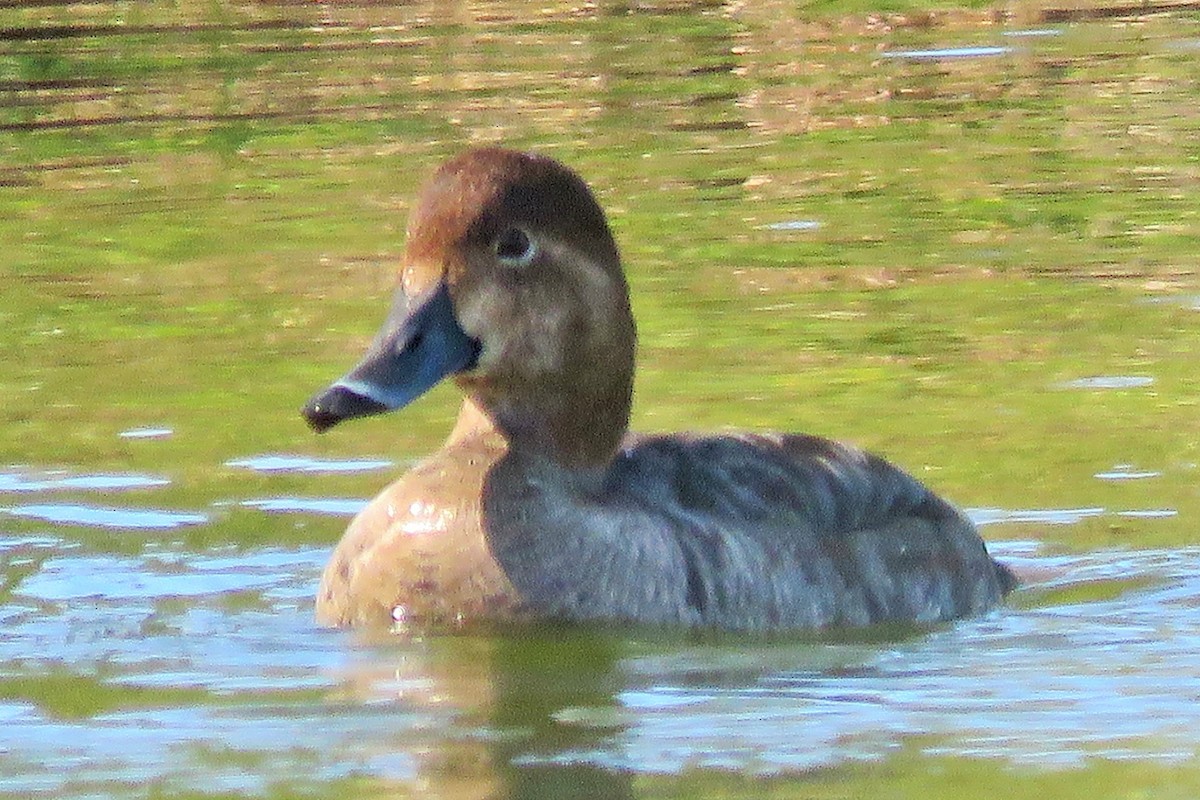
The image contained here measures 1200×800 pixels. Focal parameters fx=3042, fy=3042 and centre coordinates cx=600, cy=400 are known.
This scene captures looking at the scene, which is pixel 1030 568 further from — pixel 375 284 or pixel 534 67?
pixel 534 67

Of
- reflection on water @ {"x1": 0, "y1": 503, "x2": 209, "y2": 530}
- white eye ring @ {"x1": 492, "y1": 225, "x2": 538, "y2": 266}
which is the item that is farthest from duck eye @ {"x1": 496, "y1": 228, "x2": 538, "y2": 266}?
reflection on water @ {"x1": 0, "y1": 503, "x2": 209, "y2": 530}

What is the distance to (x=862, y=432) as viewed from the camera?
1188cm

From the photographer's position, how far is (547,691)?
8.73 metres

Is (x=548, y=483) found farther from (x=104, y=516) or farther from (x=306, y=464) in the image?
(x=306, y=464)

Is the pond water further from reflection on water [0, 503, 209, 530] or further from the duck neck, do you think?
the duck neck

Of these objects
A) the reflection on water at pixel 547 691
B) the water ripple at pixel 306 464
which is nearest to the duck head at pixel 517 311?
the reflection on water at pixel 547 691

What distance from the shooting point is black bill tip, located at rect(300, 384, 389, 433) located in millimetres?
8469

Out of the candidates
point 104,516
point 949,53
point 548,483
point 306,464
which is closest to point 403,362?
point 548,483

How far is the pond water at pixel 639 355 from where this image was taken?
8.15 metres

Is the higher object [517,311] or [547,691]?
[517,311]

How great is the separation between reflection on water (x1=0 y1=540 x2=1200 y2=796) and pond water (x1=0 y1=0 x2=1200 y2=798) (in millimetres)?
20

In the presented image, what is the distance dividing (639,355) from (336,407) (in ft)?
15.1

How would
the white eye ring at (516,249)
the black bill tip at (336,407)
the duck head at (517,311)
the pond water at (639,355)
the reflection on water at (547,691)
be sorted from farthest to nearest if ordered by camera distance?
the white eye ring at (516,249) → the duck head at (517,311) → the black bill tip at (336,407) → the pond water at (639,355) → the reflection on water at (547,691)

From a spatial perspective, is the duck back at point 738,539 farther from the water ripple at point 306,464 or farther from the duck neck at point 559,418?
the water ripple at point 306,464
